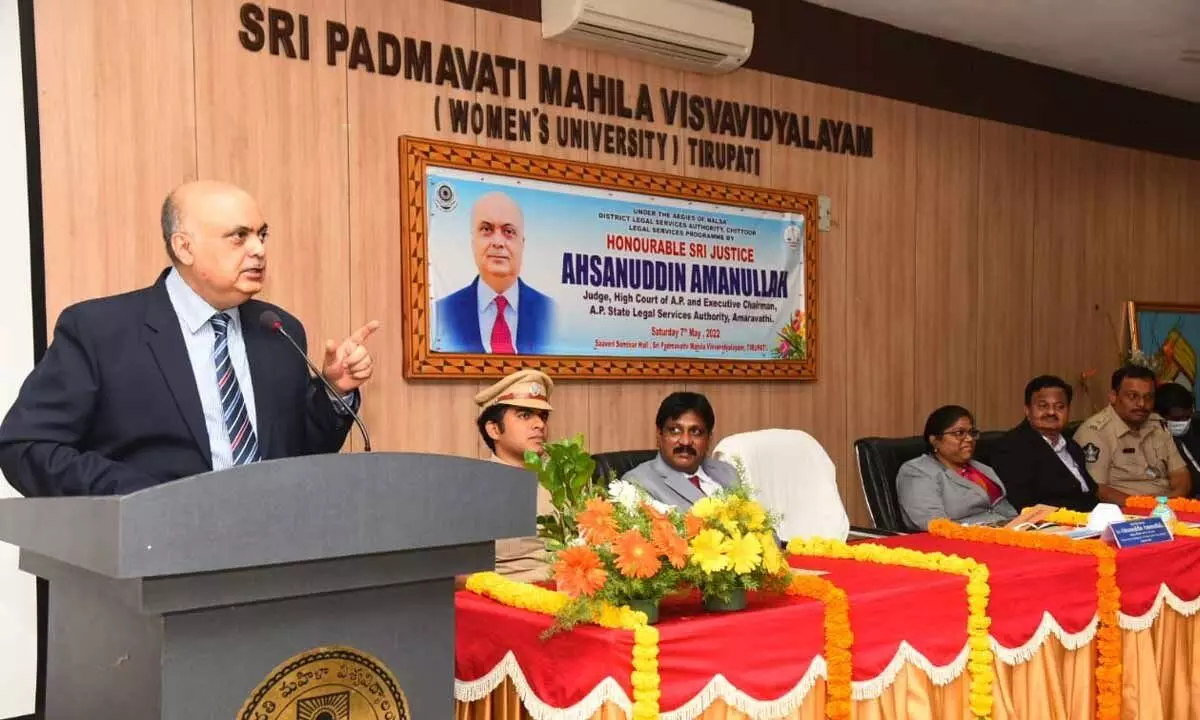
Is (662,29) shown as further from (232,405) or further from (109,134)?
(232,405)

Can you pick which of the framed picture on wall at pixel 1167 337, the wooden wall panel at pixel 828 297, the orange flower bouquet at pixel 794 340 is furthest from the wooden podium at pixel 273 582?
the framed picture on wall at pixel 1167 337

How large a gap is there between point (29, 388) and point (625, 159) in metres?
2.89

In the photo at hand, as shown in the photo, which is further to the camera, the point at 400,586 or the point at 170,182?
the point at 170,182

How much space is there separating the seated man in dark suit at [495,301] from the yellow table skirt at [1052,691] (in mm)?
1771

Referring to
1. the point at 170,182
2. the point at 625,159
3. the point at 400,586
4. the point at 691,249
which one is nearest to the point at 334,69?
the point at 170,182

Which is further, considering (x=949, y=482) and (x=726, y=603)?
(x=949, y=482)

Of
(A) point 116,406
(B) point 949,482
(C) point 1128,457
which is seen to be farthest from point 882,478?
(A) point 116,406

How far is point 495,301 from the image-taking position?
12.4ft

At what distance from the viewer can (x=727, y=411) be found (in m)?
4.51

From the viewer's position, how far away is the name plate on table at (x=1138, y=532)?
9.52 feet

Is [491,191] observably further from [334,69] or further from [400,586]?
[400,586]

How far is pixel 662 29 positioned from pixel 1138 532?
7.71 feet

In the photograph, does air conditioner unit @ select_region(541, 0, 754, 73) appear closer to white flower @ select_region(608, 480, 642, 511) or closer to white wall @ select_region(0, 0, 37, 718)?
white wall @ select_region(0, 0, 37, 718)

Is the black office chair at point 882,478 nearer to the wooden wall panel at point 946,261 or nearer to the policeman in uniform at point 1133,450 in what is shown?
the wooden wall panel at point 946,261
